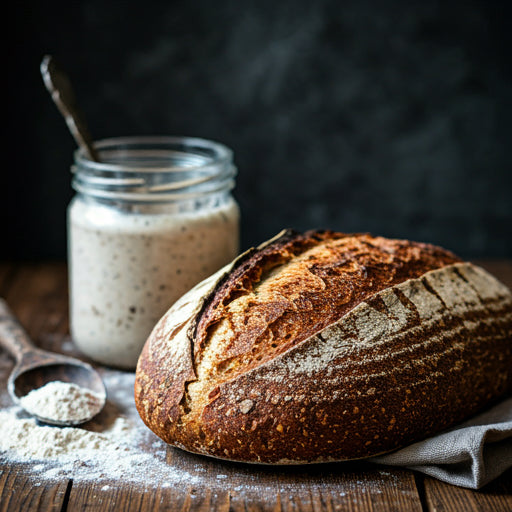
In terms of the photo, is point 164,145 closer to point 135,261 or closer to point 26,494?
point 135,261

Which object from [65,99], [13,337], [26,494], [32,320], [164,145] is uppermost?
[65,99]

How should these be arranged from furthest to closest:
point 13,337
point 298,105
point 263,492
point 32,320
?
point 298,105, point 32,320, point 13,337, point 263,492

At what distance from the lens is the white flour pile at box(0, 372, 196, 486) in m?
1.34

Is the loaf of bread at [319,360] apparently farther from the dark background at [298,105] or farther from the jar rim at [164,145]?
the dark background at [298,105]

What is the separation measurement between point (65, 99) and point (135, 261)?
41cm

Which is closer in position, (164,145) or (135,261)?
(135,261)

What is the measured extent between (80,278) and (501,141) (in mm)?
1695

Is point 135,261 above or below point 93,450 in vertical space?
above

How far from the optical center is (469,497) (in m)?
1.29

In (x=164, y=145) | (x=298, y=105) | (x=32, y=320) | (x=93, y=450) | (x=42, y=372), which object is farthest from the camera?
(x=298, y=105)

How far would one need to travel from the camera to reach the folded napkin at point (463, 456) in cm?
130

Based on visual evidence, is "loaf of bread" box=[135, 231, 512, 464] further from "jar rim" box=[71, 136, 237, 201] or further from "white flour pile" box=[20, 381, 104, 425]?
"jar rim" box=[71, 136, 237, 201]

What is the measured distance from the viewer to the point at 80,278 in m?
1.85

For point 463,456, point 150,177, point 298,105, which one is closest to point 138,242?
point 150,177
